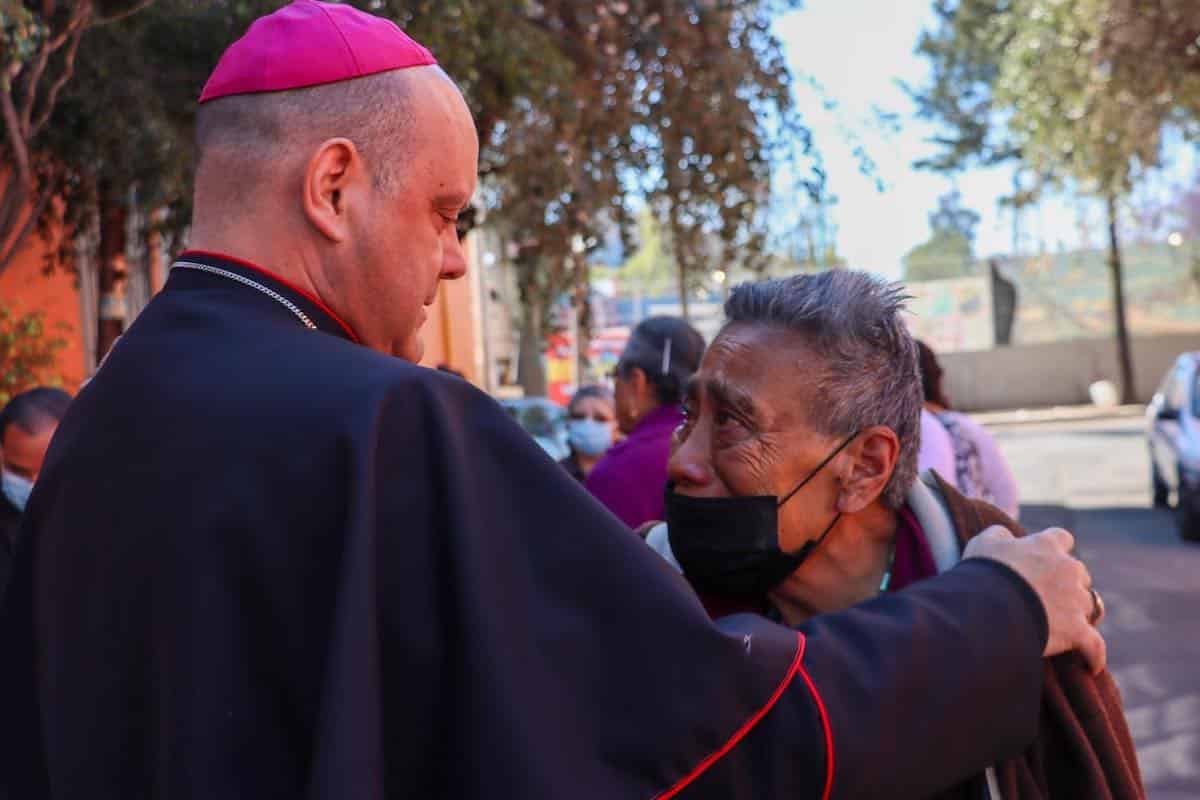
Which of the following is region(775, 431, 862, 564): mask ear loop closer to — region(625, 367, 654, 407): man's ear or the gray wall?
region(625, 367, 654, 407): man's ear

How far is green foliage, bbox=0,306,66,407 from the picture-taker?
12.2m

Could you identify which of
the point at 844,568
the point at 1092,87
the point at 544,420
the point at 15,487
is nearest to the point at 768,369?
the point at 844,568

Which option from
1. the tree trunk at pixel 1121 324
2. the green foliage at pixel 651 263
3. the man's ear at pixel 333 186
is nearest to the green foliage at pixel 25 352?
the green foliage at pixel 651 263

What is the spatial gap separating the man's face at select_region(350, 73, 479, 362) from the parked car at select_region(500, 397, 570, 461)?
11.2m

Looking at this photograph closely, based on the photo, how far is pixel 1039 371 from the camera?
4362 centimetres

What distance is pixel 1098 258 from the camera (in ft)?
145

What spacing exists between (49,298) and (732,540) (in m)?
12.1

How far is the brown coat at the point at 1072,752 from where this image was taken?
7.03ft

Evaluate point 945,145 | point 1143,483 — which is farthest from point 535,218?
point 945,145

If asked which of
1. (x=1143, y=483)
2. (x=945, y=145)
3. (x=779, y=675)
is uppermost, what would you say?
(x=945, y=145)

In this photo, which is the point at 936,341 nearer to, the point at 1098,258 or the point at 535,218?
the point at 1098,258

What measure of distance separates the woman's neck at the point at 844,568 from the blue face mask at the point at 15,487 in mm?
3435

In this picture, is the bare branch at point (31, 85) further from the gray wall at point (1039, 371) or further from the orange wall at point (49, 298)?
the gray wall at point (1039, 371)

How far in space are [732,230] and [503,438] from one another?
31.1ft
